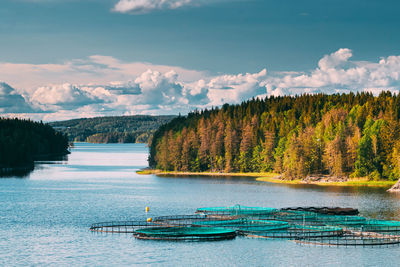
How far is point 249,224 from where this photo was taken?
86125 mm

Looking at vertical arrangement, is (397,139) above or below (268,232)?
above

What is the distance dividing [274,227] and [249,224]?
14.5 ft

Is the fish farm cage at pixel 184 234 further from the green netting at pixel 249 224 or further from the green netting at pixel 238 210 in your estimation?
the green netting at pixel 238 210

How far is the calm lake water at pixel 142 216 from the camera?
215ft

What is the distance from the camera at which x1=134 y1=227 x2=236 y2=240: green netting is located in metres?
76.2

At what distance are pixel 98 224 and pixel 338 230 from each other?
34.9 meters

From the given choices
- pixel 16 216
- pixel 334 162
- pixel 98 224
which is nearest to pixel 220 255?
pixel 98 224

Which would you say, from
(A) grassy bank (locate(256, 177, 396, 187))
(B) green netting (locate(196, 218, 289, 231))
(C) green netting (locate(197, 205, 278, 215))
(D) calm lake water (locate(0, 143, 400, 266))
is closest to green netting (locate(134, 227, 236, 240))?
(D) calm lake water (locate(0, 143, 400, 266))

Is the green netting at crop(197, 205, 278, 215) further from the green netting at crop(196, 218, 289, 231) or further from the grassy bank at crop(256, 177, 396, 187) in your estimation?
the grassy bank at crop(256, 177, 396, 187)

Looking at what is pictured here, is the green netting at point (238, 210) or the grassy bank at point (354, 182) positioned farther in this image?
the grassy bank at point (354, 182)

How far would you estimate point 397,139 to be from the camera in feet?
550

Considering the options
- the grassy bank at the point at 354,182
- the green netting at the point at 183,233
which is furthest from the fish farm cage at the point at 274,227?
the grassy bank at the point at 354,182

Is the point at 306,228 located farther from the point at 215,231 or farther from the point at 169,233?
the point at 169,233

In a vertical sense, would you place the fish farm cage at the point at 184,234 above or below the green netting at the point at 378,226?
below
